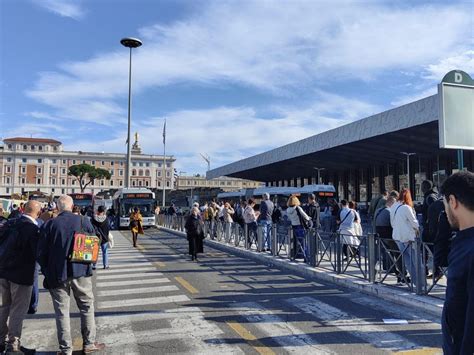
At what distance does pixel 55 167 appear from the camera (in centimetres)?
12312

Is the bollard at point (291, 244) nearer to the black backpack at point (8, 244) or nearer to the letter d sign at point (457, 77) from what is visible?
the letter d sign at point (457, 77)

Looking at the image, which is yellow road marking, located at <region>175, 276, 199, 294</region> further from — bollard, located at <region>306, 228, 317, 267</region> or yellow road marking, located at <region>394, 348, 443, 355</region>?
yellow road marking, located at <region>394, 348, 443, 355</region>

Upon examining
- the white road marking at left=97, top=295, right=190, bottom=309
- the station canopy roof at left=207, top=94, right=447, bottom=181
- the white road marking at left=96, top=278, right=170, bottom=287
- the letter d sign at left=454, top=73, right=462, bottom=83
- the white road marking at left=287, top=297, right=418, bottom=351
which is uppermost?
the station canopy roof at left=207, top=94, right=447, bottom=181

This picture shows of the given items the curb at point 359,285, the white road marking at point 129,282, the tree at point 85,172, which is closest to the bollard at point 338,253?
the curb at point 359,285

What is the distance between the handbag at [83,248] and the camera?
15.4 feet

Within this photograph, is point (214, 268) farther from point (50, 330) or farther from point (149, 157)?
point (149, 157)

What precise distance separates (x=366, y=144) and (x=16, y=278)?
35.4 m

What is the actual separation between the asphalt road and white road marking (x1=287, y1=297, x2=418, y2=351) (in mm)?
12

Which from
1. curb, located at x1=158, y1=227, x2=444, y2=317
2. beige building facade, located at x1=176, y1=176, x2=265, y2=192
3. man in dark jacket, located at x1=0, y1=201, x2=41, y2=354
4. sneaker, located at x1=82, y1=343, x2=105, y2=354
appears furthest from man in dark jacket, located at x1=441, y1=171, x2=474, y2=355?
beige building facade, located at x1=176, y1=176, x2=265, y2=192

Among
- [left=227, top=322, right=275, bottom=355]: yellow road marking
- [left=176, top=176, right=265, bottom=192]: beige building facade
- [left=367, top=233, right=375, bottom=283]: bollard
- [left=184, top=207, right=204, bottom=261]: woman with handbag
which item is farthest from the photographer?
[left=176, top=176, right=265, bottom=192]: beige building facade

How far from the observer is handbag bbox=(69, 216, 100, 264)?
15.4ft

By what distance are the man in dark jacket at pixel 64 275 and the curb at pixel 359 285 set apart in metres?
4.92

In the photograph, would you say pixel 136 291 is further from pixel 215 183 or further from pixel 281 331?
pixel 215 183

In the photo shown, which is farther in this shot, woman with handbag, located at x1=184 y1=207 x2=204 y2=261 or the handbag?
woman with handbag, located at x1=184 y1=207 x2=204 y2=261
